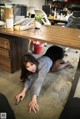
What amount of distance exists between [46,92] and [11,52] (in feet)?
2.54

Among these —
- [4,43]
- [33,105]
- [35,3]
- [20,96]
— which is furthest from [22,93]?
[35,3]

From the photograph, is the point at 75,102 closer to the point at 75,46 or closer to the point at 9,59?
the point at 75,46

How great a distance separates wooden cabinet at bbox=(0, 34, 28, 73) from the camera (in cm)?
200

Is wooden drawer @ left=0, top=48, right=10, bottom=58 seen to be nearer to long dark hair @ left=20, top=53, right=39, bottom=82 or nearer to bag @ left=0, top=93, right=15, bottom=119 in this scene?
long dark hair @ left=20, top=53, right=39, bottom=82

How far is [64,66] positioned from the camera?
249 cm

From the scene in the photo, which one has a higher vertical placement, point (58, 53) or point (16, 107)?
point (58, 53)

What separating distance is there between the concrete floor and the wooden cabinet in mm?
115

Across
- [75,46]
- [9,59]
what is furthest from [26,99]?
[75,46]

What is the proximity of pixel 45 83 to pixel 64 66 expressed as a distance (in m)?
0.65

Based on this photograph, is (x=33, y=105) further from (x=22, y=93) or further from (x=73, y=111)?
(x=73, y=111)

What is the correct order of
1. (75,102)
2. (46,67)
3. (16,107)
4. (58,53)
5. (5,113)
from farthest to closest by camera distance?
(58,53) → (46,67) → (16,107) → (75,102) → (5,113)

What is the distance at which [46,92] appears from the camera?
5.89 feet

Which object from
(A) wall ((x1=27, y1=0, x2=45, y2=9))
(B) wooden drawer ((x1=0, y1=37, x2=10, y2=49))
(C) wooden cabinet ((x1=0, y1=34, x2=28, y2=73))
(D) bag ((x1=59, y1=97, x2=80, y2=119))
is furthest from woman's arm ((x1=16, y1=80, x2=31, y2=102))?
(A) wall ((x1=27, y1=0, x2=45, y2=9))

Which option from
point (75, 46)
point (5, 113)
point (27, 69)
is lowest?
point (27, 69)
